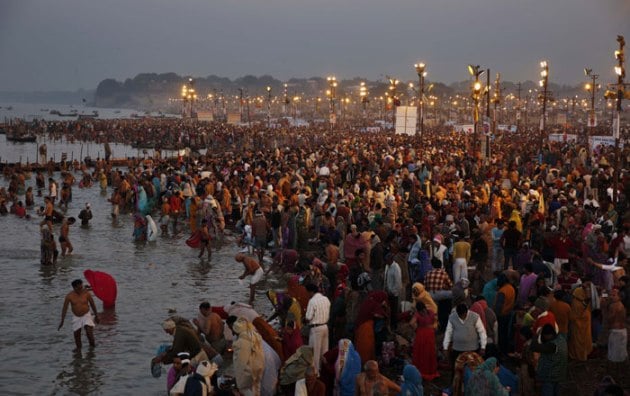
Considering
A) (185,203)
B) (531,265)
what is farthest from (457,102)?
(531,265)

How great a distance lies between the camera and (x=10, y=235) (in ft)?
74.5

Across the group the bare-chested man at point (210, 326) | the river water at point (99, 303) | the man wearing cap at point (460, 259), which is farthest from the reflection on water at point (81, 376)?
the man wearing cap at point (460, 259)

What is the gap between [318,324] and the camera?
32.7 feet

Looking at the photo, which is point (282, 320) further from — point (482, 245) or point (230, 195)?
point (230, 195)

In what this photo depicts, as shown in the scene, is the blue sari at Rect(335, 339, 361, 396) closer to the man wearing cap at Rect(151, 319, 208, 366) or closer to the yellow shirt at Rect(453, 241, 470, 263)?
the man wearing cap at Rect(151, 319, 208, 366)

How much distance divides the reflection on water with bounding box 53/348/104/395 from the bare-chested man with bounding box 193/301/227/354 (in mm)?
1765

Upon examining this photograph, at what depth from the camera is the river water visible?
1095 cm

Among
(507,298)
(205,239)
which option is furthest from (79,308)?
(205,239)

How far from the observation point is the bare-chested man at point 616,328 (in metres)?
10.1

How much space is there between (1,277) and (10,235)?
19.6 feet

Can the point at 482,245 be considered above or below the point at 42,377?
above

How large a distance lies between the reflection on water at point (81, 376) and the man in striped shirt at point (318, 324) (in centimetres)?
300

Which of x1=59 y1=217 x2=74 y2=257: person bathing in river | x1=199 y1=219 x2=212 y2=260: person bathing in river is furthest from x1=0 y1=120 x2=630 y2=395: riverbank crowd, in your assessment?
x1=59 y1=217 x2=74 y2=257: person bathing in river

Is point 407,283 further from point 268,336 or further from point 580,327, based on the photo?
point 268,336
